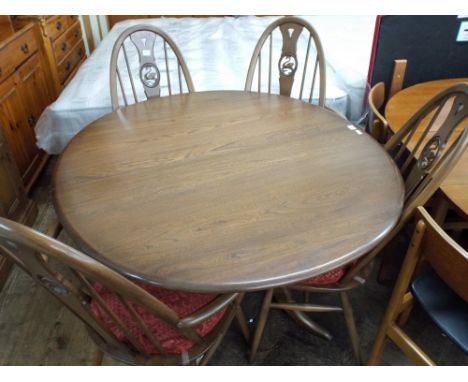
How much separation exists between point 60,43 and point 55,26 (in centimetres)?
Result: 15

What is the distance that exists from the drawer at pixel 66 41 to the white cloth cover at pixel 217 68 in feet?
1.60

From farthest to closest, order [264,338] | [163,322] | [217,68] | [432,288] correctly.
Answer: [217,68]
[264,338]
[432,288]
[163,322]

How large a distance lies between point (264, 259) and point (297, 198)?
9.9 inches

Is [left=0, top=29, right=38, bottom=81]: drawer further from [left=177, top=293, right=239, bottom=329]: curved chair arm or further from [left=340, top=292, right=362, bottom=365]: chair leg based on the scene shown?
[left=340, top=292, right=362, bottom=365]: chair leg

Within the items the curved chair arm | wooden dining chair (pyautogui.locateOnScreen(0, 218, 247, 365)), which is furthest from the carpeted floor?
the curved chair arm

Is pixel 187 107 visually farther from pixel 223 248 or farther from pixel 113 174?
pixel 223 248

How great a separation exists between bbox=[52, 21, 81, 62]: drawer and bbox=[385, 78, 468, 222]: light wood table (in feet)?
8.72

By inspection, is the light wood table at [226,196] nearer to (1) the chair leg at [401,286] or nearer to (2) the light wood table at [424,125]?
(1) the chair leg at [401,286]

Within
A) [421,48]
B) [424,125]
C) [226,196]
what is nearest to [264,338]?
[226,196]

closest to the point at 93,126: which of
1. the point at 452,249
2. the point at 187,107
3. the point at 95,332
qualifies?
the point at 187,107

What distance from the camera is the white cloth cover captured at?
2.02 m

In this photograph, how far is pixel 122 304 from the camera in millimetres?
906

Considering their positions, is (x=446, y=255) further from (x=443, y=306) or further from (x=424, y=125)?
(x=424, y=125)
